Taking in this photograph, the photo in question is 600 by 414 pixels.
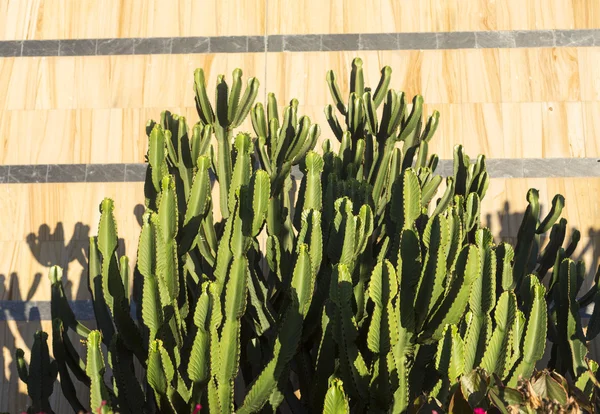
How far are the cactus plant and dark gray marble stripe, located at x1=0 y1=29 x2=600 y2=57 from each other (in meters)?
2.22

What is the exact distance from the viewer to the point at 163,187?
4469 mm

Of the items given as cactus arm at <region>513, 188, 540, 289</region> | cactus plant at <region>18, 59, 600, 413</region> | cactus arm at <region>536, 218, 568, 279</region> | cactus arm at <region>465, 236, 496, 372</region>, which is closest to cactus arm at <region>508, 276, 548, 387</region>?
cactus plant at <region>18, 59, 600, 413</region>

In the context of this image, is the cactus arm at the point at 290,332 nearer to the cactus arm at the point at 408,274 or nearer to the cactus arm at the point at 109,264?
the cactus arm at the point at 408,274

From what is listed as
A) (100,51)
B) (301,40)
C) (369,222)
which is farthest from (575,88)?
(100,51)

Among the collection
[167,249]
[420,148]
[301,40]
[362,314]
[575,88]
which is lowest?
[362,314]

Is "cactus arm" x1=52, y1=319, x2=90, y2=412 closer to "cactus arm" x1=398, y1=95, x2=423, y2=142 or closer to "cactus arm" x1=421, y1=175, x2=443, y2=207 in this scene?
"cactus arm" x1=421, y1=175, x2=443, y2=207

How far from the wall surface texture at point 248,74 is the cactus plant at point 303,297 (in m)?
1.76

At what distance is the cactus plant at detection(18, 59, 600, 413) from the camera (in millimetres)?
4113

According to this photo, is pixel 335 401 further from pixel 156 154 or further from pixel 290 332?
pixel 156 154

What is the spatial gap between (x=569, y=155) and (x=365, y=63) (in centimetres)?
188

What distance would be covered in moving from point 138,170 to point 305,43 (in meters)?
1.84

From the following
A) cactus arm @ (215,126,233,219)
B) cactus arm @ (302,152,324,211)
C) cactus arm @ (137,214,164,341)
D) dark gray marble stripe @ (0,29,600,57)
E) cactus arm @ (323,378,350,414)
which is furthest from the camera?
dark gray marble stripe @ (0,29,600,57)

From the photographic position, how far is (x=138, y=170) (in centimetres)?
732

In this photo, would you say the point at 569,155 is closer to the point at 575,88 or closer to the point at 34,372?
the point at 575,88
